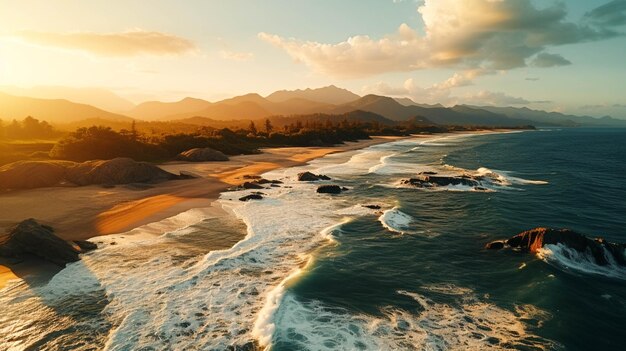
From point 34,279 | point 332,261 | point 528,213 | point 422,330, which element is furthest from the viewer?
point 528,213

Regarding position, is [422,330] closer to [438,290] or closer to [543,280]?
[438,290]

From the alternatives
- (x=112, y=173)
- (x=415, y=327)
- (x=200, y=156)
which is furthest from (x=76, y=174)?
(x=415, y=327)

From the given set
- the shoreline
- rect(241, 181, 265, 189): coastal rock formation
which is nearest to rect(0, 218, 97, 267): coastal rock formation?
the shoreline

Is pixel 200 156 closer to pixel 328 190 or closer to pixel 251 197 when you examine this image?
pixel 251 197

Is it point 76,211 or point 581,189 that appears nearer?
point 76,211

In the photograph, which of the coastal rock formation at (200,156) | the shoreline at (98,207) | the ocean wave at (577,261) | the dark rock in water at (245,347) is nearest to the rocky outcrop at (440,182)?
the shoreline at (98,207)

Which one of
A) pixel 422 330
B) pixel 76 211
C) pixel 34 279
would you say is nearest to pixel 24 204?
pixel 76 211

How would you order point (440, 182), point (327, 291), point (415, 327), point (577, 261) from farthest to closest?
point (440, 182)
point (577, 261)
point (327, 291)
point (415, 327)
